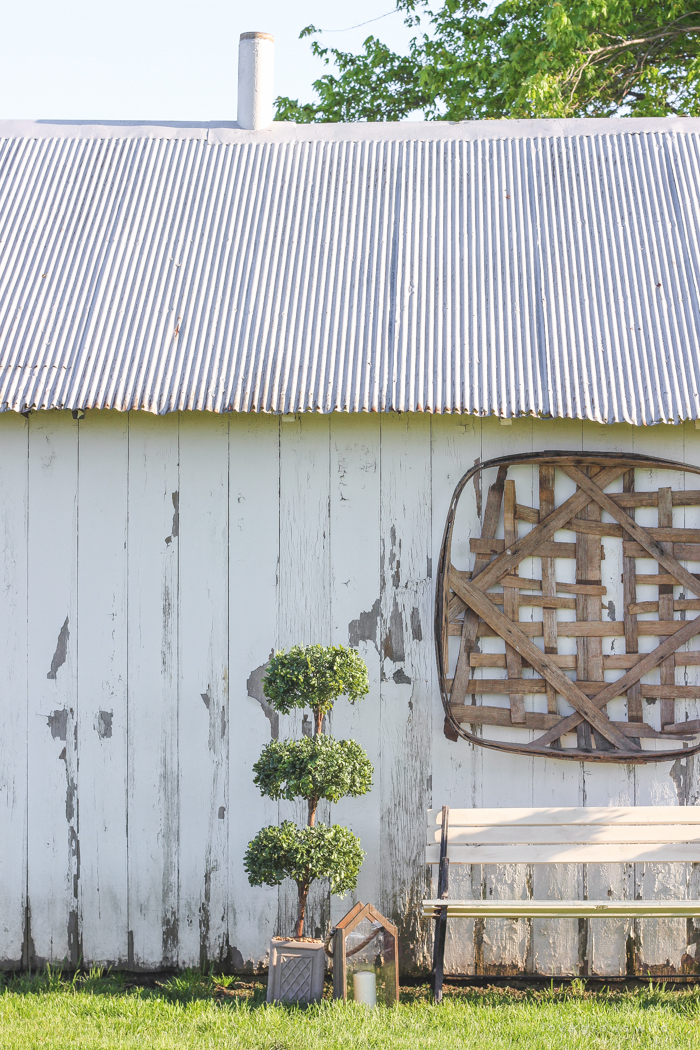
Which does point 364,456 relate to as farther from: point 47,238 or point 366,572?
point 47,238

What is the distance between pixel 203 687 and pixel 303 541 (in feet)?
2.80

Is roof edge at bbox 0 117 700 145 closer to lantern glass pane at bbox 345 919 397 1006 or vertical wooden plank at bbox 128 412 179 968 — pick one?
vertical wooden plank at bbox 128 412 179 968

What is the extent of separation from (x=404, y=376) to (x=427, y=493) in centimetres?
59

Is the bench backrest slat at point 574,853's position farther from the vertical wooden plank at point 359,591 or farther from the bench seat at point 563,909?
the vertical wooden plank at point 359,591

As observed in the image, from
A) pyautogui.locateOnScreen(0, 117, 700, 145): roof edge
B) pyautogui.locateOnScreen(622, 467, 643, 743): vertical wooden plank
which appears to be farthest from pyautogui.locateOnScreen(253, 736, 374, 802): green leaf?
pyautogui.locateOnScreen(0, 117, 700, 145): roof edge

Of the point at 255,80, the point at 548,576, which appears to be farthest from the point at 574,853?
the point at 255,80

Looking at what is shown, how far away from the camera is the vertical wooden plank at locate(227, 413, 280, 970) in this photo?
13.6 ft

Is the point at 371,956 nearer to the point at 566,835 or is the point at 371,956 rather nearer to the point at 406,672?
the point at 566,835

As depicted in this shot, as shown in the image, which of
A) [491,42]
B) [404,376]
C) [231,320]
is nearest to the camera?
[404,376]

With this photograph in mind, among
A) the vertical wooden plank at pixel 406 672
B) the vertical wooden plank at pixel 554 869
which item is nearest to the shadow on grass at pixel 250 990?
the vertical wooden plank at pixel 554 869

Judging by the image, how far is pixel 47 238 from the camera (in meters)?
4.71

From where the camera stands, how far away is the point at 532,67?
1092 centimetres

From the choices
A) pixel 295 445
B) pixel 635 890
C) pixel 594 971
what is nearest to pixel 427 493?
pixel 295 445

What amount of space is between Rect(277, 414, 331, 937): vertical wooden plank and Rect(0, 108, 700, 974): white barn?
11 millimetres
